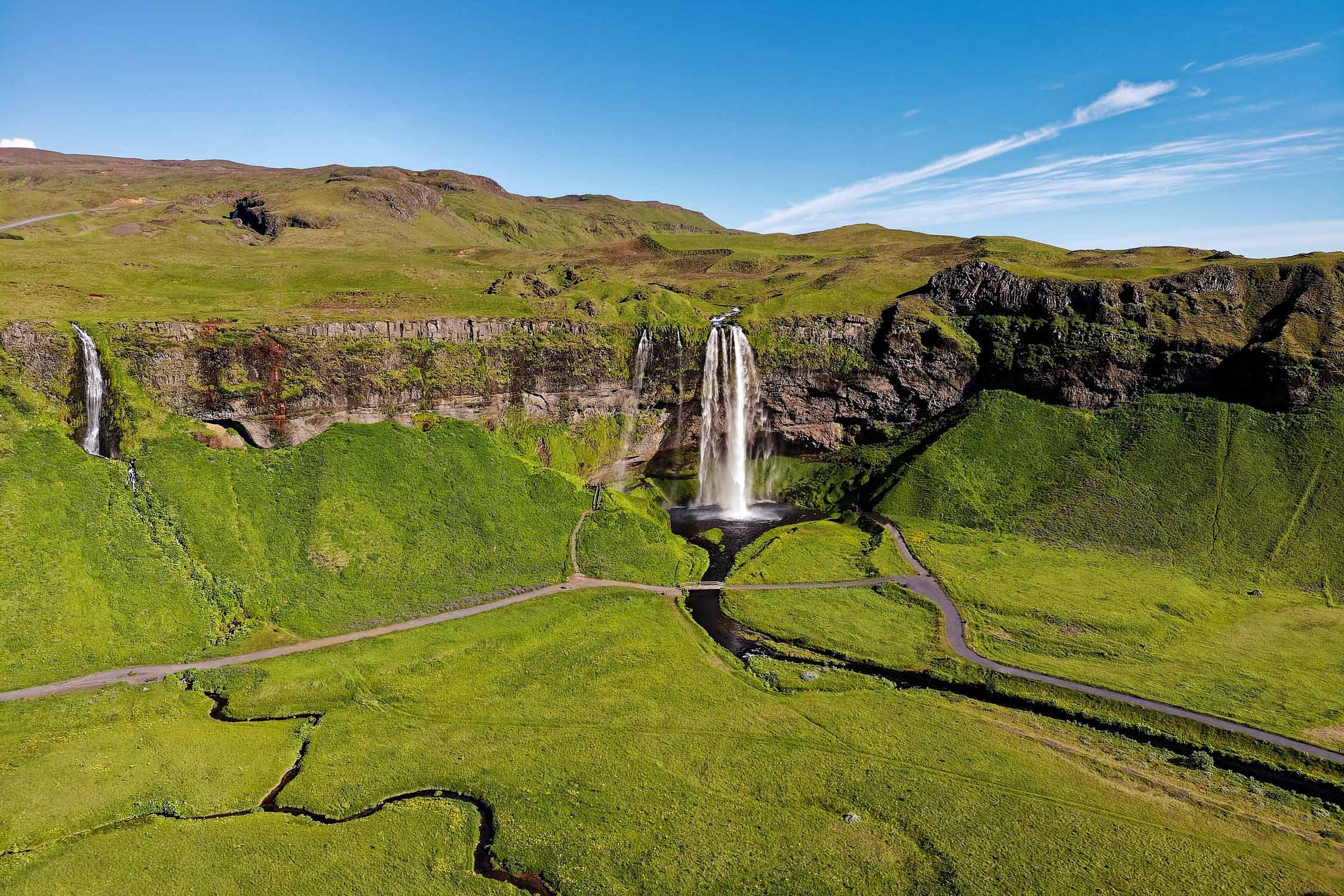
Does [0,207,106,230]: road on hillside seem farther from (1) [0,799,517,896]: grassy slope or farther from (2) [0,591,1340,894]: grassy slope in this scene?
(1) [0,799,517,896]: grassy slope

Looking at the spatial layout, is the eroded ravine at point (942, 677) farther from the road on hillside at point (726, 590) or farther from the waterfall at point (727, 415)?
the waterfall at point (727, 415)

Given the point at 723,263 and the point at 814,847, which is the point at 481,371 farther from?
the point at 723,263

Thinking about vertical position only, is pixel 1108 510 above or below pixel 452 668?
above

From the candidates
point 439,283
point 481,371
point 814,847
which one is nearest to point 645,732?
point 814,847

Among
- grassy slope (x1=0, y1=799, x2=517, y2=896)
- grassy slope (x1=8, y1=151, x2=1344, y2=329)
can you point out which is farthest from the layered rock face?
grassy slope (x1=0, y1=799, x2=517, y2=896)

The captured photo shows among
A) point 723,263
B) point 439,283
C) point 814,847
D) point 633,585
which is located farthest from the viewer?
point 723,263

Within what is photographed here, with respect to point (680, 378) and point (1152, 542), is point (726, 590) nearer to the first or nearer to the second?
point (680, 378)

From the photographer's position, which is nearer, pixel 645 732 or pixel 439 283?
pixel 645 732
